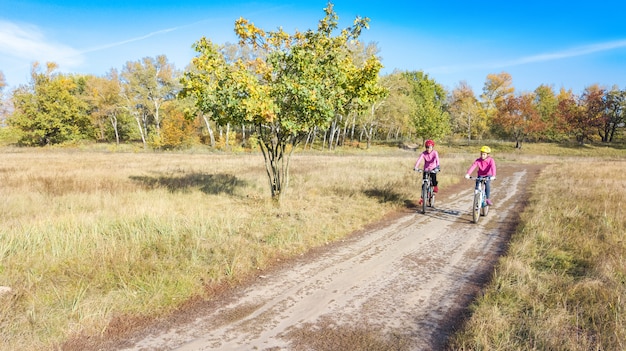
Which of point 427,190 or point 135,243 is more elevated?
point 427,190

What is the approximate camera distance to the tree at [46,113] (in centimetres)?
5001

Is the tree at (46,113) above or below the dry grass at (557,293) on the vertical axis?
above

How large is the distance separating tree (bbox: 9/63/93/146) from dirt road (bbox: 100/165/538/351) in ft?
194

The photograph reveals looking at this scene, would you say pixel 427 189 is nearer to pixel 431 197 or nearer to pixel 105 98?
pixel 431 197

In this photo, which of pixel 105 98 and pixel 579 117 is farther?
pixel 579 117

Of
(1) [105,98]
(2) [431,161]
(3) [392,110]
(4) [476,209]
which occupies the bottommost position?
(4) [476,209]

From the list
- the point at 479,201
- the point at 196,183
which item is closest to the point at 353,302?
the point at 479,201

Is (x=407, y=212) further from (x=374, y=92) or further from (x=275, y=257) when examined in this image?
(x=275, y=257)

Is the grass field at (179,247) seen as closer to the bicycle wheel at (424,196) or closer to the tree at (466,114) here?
the bicycle wheel at (424,196)

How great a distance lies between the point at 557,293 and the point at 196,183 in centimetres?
1511

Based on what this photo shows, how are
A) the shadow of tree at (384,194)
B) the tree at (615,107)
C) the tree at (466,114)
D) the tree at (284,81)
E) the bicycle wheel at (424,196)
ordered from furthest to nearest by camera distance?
the tree at (466,114) < the tree at (615,107) < the shadow of tree at (384,194) < the bicycle wheel at (424,196) < the tree at (284,81)

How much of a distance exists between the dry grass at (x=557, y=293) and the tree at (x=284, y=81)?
6125 millimetres

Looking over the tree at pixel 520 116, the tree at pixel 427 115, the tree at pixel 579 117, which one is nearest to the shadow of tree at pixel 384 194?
the tree at pixel 427 115

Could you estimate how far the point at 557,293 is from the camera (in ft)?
16.2
